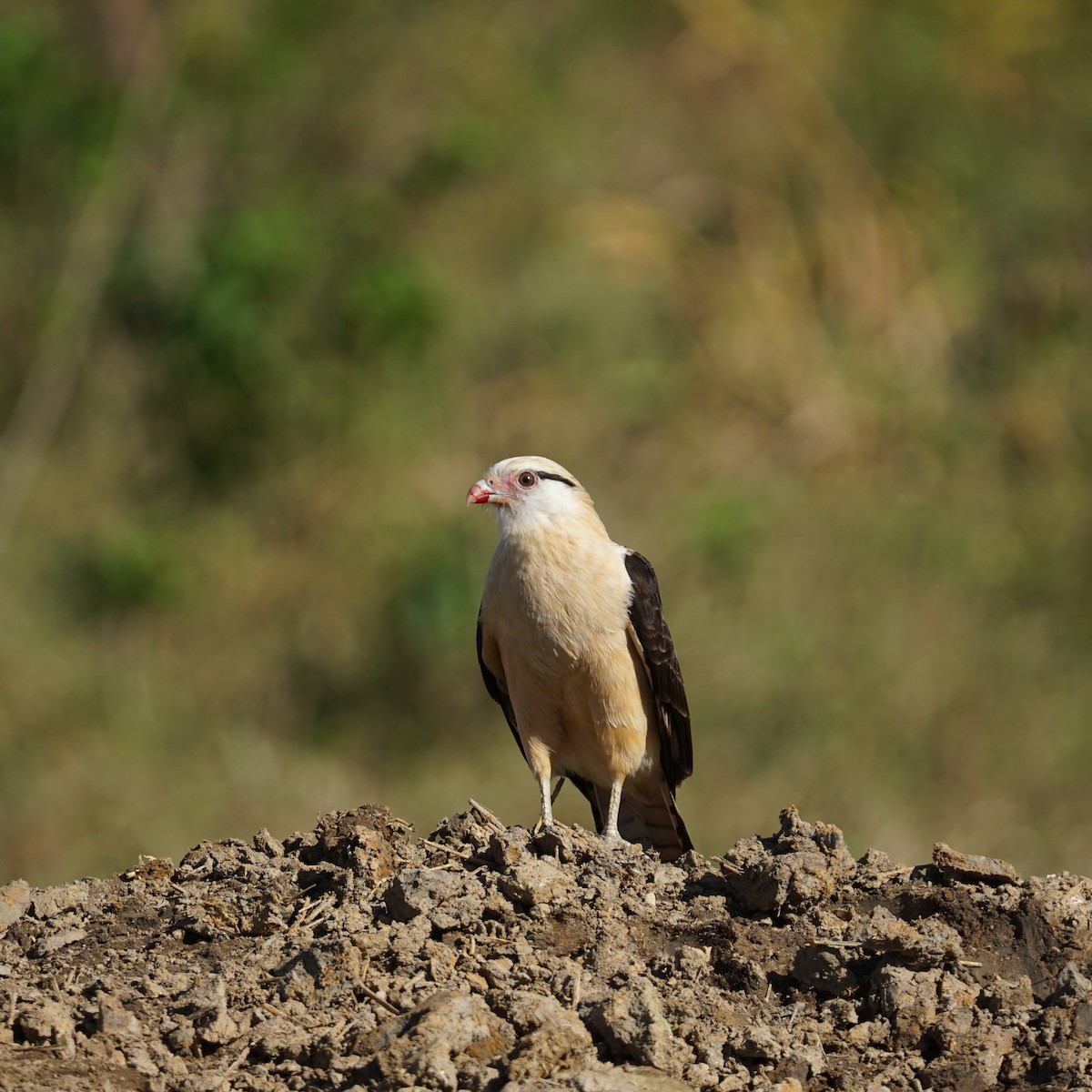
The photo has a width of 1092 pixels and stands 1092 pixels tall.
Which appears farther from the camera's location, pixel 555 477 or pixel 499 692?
pixel 499 692

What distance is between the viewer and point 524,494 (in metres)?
6.68

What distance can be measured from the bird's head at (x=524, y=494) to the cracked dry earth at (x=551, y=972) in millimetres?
1654

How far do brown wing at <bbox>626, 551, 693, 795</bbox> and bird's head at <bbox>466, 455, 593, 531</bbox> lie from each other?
38 centimetres

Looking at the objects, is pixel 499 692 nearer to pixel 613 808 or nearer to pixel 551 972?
pixel 613 808

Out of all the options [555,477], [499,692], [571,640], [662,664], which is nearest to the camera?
[571,640]

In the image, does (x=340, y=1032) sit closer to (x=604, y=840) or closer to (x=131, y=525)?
(x=604, y=840)

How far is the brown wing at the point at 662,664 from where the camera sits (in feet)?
21.7

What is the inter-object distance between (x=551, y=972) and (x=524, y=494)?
8.59 feet

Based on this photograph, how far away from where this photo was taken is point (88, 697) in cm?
1194

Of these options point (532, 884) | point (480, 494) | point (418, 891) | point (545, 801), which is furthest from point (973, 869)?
point (480, 494)

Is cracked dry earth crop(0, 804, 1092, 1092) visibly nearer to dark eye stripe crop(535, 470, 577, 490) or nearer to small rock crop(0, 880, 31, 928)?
small rock crop(0, 880, 31, 928)

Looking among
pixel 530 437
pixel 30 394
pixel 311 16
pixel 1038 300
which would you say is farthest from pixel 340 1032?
pixel 1038 300

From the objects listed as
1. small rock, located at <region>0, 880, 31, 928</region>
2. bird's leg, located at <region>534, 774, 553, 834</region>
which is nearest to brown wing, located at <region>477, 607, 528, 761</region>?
bird's leg, located at <region>534, 774, 553, 834</region>

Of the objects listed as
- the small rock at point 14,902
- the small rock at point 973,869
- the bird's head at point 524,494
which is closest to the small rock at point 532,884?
the small rock at point 973,869
